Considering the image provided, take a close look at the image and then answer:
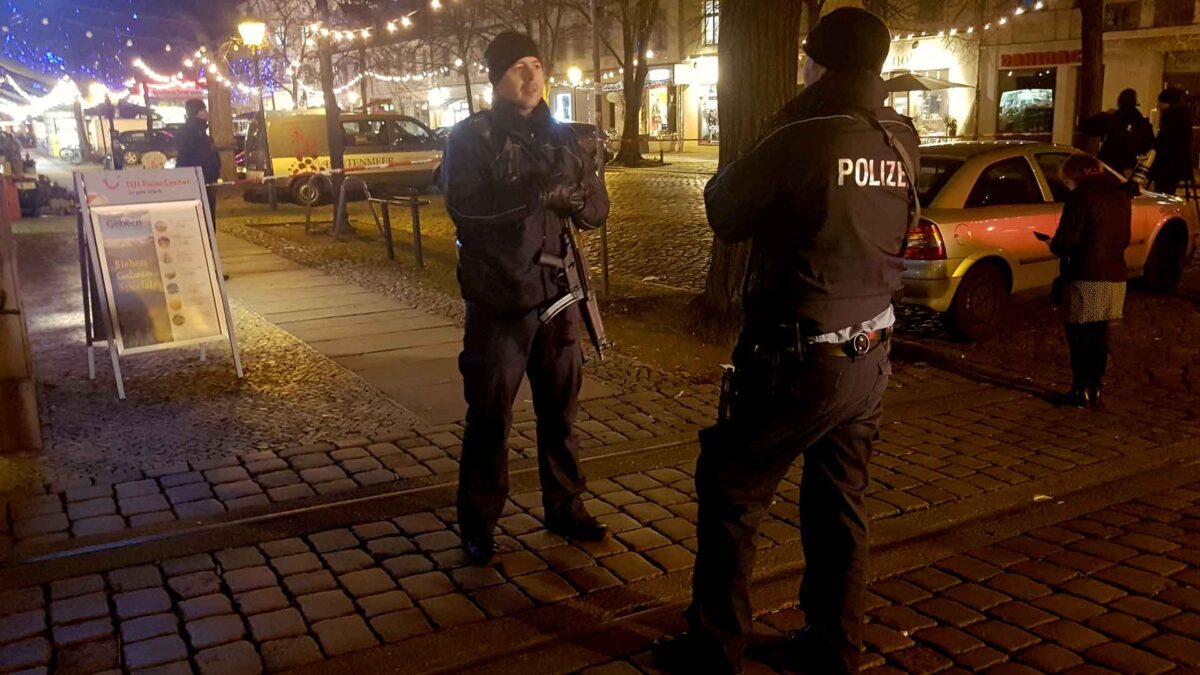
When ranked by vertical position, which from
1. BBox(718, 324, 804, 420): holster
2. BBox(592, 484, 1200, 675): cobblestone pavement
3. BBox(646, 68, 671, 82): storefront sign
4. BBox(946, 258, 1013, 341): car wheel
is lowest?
BBox(592, 484, 1200, 675): cobblestone pavement

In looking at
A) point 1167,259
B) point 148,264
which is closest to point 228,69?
point 148,264

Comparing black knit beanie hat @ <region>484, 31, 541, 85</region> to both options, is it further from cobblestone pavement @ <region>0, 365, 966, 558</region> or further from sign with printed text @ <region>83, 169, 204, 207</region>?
sign with printed text @ <region>83, 169, 204, 207</region>

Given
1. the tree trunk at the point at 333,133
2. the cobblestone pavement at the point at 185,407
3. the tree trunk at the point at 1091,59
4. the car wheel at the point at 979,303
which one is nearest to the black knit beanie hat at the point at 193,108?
the tree trunk at the point at 333,133

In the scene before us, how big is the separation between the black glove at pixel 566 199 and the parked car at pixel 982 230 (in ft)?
15.1

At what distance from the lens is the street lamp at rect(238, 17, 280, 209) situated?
1991cm

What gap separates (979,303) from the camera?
329 inches

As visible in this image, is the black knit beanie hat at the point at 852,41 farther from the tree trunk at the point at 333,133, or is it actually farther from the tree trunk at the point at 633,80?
the tree trunk at the point at 633,80

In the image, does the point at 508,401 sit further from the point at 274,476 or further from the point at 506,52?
the point at 274,476

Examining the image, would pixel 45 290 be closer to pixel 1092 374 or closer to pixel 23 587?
pixel 23 587

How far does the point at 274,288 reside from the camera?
36.3 feet

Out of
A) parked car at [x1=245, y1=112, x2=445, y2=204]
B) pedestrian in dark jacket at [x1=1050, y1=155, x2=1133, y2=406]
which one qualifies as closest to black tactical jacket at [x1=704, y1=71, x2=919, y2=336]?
pedestrian in dark jacket at [x1=1050, y1=155, x2=1133, y2=406]

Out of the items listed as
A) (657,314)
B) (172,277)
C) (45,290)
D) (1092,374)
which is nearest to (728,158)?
(657,314)

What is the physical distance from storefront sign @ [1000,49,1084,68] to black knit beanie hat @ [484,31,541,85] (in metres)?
31.5

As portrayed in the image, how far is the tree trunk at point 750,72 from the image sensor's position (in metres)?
7.55
